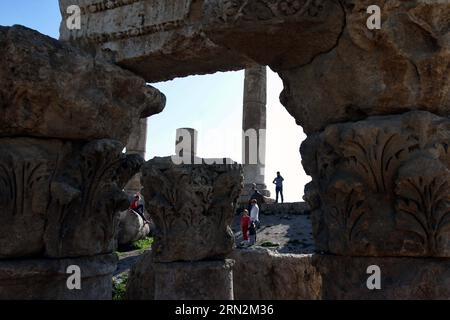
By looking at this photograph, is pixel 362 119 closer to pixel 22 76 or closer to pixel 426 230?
pixel 426 230

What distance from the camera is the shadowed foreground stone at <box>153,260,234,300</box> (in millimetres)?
3879

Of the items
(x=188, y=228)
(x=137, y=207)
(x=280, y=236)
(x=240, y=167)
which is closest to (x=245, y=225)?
(x=280, y=236)

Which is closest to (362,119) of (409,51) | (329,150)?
(329,150)

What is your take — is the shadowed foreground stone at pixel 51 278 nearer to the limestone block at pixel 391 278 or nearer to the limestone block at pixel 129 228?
the limestone block at pixel 391 278

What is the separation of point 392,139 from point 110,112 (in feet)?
6.13

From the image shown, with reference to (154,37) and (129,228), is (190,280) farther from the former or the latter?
(129,228)

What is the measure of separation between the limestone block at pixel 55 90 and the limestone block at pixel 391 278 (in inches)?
67.6

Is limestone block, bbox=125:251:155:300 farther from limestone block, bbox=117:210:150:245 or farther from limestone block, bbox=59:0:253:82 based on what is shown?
limestone block, bbox=117:210:150:245

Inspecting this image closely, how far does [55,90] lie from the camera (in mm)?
2729

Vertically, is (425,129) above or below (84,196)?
above

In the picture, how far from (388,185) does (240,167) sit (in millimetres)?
2350

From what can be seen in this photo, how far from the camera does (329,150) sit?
2.05 metres

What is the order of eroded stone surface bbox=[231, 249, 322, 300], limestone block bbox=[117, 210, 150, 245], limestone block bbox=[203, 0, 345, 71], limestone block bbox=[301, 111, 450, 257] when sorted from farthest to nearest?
1. limestone block bbox=[117, 210, 150, 245]
2. eroded stone surface bbox=[231, 249, 322, 300]
3. limestone block bbox=[203, 0, 345, 71]
4. limestone block bbox=[301, 111, 450, 257]

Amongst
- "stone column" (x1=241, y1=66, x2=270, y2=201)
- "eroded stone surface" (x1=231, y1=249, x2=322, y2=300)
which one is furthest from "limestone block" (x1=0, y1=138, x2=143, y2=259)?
"stone column" (x1=241, y1=66, x2=270, y2=201)
